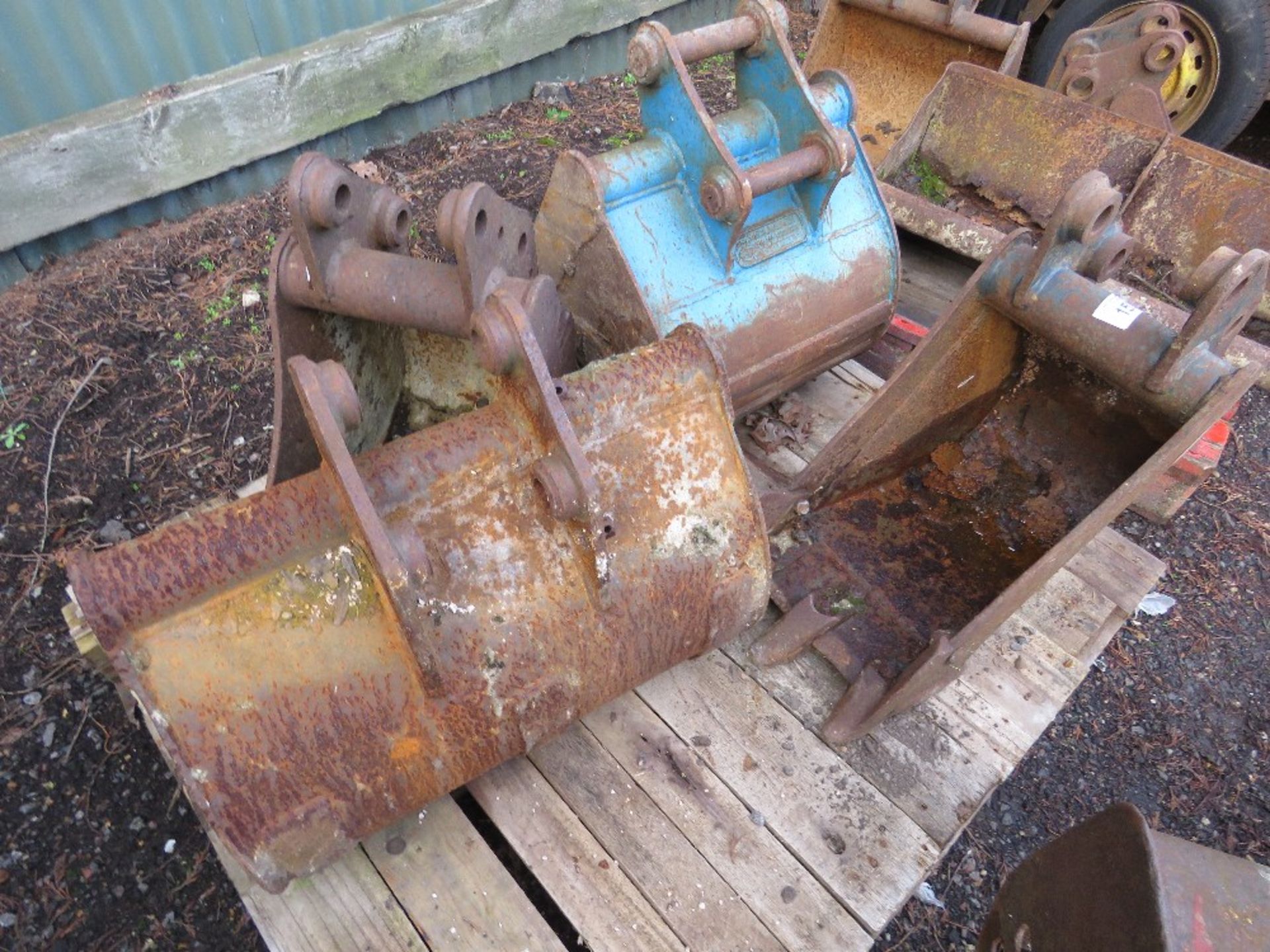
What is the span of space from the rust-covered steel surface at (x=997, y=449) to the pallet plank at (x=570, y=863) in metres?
0.60

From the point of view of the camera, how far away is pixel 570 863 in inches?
72.3

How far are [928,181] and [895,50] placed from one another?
3.06ft

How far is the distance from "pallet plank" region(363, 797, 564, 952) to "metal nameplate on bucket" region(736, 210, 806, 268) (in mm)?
1734

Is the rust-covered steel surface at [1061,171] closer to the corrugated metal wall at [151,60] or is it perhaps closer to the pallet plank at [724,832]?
the pallet plank at [724,832]

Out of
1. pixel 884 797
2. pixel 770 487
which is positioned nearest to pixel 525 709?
pixel 884 797

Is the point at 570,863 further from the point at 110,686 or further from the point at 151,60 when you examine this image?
the point at 151,60

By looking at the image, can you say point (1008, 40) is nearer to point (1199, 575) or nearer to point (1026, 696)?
point (1199, 575)

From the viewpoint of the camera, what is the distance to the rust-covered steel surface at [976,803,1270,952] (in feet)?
3.45

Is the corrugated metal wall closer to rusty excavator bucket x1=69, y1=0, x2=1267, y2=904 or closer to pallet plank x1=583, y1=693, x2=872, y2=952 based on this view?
rusty excavator bucket x1=69, y1=0, x2=1267, y2=904

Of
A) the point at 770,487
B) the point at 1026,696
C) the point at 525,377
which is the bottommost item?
the point at 1026,696

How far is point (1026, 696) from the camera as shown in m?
2.14

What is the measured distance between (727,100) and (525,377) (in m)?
4.36

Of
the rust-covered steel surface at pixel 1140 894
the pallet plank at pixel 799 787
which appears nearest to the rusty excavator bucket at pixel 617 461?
the pallet plank at pixel 799 787

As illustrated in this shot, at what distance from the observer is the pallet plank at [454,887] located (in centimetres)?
173
